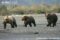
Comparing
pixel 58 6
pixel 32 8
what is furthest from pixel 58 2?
pixel 32 8

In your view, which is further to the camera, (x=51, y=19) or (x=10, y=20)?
(x=51, y=19)

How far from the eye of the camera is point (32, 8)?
23.2 ft

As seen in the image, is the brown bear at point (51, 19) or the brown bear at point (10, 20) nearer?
the brown bear at point (10, 20)

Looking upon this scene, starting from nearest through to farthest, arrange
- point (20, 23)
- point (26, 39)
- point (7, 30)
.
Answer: point (26, 39) < point (7, 30) < point (20, 23)

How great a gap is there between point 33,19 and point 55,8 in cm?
120

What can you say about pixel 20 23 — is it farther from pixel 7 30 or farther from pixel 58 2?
pixel 58 2

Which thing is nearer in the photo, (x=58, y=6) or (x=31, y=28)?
(x=58, y=6)

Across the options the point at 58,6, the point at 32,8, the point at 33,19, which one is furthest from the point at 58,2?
the point at 33,19

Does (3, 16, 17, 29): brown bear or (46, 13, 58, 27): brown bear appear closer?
(3, 16, 17, 29): brown bear

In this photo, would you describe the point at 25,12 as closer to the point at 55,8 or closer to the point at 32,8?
the point at 32,8

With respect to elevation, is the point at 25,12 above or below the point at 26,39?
above

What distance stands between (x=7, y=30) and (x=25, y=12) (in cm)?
87

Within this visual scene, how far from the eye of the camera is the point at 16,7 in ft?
23.0

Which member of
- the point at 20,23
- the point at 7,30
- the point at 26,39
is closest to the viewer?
the point at 26,39
